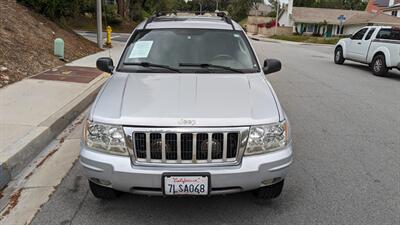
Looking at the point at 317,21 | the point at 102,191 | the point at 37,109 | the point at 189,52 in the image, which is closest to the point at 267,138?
the point at 102,191

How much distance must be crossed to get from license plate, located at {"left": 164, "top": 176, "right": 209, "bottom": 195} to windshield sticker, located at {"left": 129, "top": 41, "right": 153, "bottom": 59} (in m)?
1.92

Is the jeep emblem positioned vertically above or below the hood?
below

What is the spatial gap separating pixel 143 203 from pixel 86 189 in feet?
2.40

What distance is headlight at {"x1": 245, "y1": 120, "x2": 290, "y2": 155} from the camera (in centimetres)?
329

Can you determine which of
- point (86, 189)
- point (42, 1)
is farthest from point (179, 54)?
point (42, 1)

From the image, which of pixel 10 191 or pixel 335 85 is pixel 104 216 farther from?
pixel 335 85

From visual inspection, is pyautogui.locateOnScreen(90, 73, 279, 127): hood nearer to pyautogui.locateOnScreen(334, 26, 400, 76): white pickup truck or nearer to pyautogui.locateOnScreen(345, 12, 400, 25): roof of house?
pyautogui.locateOnScreen(334, 26, 400, 76): white pickup truck

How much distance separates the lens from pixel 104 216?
3592 millimetres

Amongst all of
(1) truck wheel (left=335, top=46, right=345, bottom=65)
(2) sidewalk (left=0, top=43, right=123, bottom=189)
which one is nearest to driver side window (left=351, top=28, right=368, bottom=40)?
(1) truck wheel (left=335, top=46, right=345, bottom=65)

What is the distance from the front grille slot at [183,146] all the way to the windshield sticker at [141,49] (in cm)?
165

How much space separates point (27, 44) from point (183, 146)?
379 inches

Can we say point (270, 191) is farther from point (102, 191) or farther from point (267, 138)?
point (102, 191)

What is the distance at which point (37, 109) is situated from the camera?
6.63m

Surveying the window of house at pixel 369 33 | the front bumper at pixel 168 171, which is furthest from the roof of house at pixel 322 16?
the front bumper at pixel 168 171
